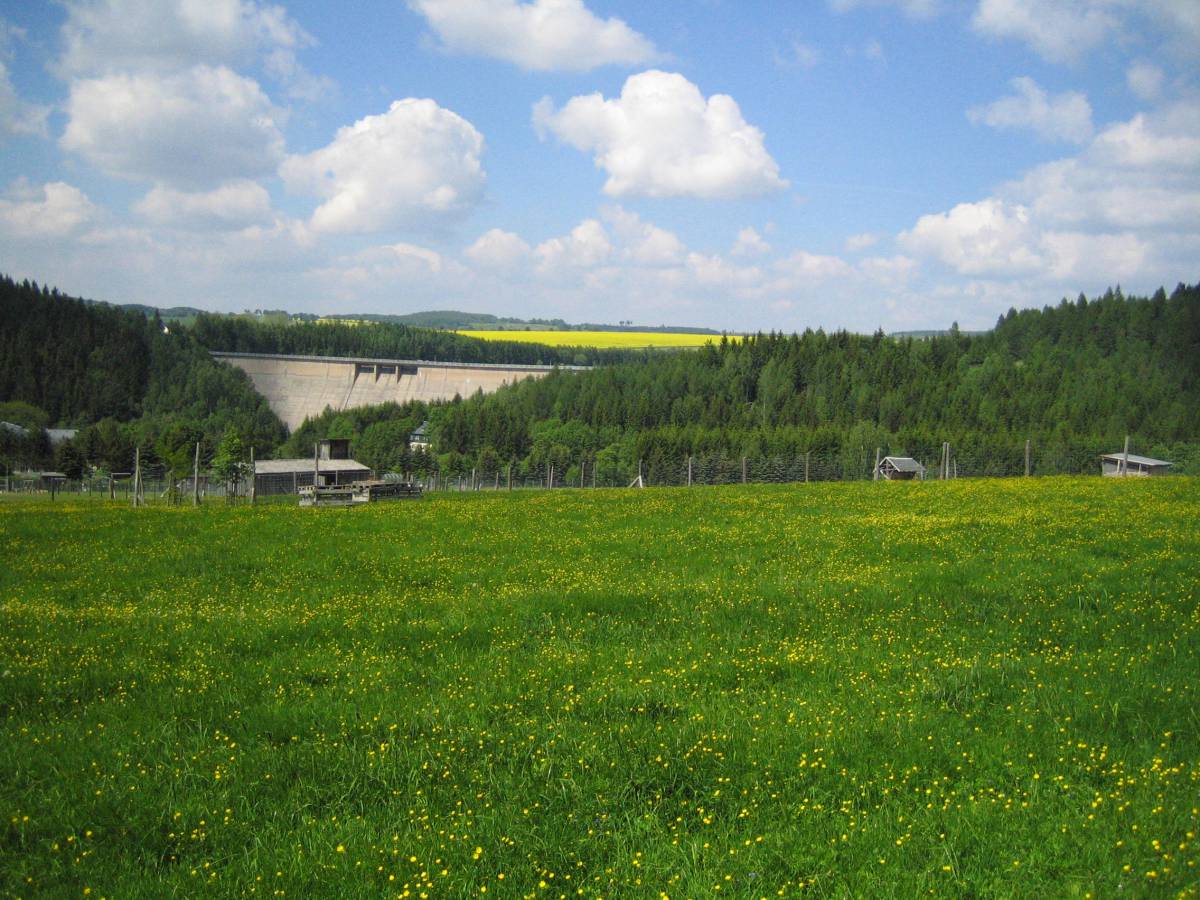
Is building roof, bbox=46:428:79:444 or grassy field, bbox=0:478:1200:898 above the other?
grassy field, bbox=0:478:1200:898

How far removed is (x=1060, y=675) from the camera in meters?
9.48

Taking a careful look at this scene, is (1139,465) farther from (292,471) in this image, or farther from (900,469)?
(292,471)

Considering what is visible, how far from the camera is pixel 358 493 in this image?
4697 cm

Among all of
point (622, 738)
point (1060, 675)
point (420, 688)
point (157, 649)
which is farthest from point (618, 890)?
point (157, 649)

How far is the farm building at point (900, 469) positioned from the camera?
6150cm

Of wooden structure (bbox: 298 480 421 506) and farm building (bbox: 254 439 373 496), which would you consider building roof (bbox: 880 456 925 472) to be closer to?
wooden structure (bbox: 298 480 421 506)

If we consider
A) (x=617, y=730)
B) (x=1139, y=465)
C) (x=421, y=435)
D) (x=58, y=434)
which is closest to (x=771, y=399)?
(x=421, y=435)

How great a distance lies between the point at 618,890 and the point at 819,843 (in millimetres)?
1589

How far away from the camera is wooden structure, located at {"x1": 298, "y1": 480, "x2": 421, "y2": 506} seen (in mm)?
43531

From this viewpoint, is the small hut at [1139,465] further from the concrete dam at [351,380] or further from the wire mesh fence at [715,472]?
the concrete dam at [351,380]

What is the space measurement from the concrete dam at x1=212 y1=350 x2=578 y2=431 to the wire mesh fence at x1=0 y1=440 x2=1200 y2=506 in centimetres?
8095

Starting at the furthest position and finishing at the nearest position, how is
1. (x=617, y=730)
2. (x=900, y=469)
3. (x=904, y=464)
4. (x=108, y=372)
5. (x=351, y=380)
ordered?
(x=351, y=380), (x=108, y=372), (x=904, y=464), (x=900, y=469), (x=617, y=730)

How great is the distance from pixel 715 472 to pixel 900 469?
44.3 ft

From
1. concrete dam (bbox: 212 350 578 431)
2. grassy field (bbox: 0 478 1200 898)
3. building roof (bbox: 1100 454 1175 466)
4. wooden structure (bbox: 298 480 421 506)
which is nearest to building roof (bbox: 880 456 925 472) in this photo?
building roof (bbox: 1100 454 1175 466)
